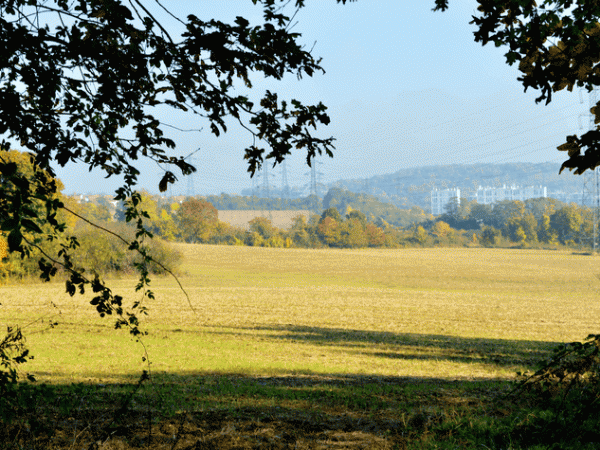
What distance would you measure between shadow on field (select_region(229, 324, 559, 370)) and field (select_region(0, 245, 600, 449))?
0.05 m

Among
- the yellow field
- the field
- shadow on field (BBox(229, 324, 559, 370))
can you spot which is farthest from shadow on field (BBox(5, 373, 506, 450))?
shadow on field (BBox(229, 324, 559, 370))

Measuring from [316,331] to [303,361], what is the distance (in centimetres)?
549

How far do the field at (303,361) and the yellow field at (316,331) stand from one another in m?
0.07

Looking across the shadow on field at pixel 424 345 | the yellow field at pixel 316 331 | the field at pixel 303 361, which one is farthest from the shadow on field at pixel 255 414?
the shadow on field at pixel 424 345

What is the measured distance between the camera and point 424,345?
15773 millimetres

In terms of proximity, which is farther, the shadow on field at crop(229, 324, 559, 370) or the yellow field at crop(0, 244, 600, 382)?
the shadow on field at crop(229, 324, 559, 370)

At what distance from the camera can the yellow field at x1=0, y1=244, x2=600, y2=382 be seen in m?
12.0

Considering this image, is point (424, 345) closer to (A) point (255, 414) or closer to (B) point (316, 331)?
(B) point (316, 331)

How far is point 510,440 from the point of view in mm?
4637

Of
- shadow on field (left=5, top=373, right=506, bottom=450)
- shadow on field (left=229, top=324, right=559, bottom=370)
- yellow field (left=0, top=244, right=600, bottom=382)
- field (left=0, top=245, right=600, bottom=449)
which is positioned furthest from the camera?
shadow on field (left=229, top=324, right=559, bottom=370)

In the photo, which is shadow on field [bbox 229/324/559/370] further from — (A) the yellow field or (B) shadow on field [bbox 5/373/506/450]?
(B) shadow on field [bbox 5/373/506/450]

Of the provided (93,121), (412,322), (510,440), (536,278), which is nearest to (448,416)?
(510,440)

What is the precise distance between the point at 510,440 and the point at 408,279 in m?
43.9

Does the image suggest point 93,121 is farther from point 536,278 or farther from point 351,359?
point 536,278
